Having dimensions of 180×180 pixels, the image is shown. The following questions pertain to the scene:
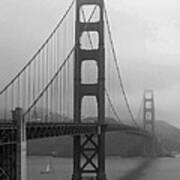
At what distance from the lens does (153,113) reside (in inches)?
2744

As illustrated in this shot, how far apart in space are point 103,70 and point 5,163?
12456 millimetres

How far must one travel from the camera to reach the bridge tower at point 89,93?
75.1 ft

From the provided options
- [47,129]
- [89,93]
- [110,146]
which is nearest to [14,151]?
[47,129]

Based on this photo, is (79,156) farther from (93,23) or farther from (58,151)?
(58,151)

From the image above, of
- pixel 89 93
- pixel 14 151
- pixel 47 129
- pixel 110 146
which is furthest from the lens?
pixel 110 146

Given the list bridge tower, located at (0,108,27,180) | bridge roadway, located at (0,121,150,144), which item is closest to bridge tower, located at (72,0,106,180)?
bridge roadway, located at (0,121,150,144)

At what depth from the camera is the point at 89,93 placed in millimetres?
23250

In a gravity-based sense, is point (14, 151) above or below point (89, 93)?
below

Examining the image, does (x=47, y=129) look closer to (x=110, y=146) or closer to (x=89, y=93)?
(x=89, y=93)

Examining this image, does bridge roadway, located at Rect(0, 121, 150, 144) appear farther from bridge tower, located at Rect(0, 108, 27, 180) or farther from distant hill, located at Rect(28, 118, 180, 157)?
distant hill, located at Rect(28, 118, 180, 157)

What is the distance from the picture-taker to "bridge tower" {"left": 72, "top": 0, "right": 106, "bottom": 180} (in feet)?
75.1

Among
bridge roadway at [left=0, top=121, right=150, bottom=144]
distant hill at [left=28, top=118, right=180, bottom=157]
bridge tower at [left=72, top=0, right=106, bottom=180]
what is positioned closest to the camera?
bridge roadway at [left=0, top=121, right=150, bottom=144]

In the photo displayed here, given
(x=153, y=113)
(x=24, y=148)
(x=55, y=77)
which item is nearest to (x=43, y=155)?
(x=153, y=113)

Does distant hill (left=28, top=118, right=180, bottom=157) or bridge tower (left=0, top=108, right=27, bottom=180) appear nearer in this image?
bridge tower (left=0, top=108, right=27, bottom=180)
